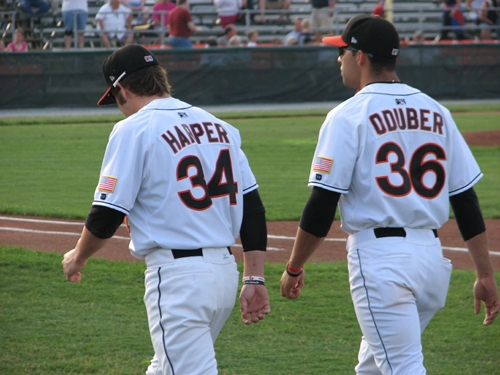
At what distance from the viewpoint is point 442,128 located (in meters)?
3.09

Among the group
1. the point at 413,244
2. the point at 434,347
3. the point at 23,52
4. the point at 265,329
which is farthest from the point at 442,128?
the point at 23,52

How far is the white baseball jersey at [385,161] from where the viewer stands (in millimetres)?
2959

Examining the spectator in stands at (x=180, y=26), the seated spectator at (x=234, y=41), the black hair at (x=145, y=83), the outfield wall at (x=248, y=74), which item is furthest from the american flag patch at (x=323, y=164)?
the seated spectator at (x=234, y=41)

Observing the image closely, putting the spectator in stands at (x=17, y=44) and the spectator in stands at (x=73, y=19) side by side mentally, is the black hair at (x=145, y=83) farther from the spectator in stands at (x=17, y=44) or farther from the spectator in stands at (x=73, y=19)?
the spectator in stands at (x=73, y=19)

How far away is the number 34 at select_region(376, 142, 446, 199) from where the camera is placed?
2.97m

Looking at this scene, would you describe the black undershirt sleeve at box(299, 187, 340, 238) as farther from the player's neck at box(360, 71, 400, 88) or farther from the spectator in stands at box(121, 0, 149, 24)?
the spectator in stands at box(121, 0, 149, 24)

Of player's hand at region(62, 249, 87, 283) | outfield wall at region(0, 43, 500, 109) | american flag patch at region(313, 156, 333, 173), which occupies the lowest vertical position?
outfield wall at region(0, 43, 500, 109)

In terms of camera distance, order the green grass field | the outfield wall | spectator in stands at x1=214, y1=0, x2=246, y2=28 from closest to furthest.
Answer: the green grass field, the outfield wall, spectator in stands at x1=214, y1=0, x2=246, y2=28

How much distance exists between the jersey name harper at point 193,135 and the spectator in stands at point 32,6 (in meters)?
20.9

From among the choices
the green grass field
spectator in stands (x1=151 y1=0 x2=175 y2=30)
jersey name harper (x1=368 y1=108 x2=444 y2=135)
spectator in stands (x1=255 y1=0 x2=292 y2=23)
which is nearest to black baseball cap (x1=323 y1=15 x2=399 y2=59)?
jersey name harper (x1=368 y1=108 x2=444 y2=135)

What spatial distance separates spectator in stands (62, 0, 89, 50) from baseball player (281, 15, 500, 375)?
18914 millimetres

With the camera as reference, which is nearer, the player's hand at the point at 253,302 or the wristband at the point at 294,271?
the player's hand at the point at 253,302

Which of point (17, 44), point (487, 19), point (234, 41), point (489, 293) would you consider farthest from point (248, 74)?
point (489, 293)

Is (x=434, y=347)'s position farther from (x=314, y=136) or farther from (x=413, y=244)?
(x=314, y=136)
